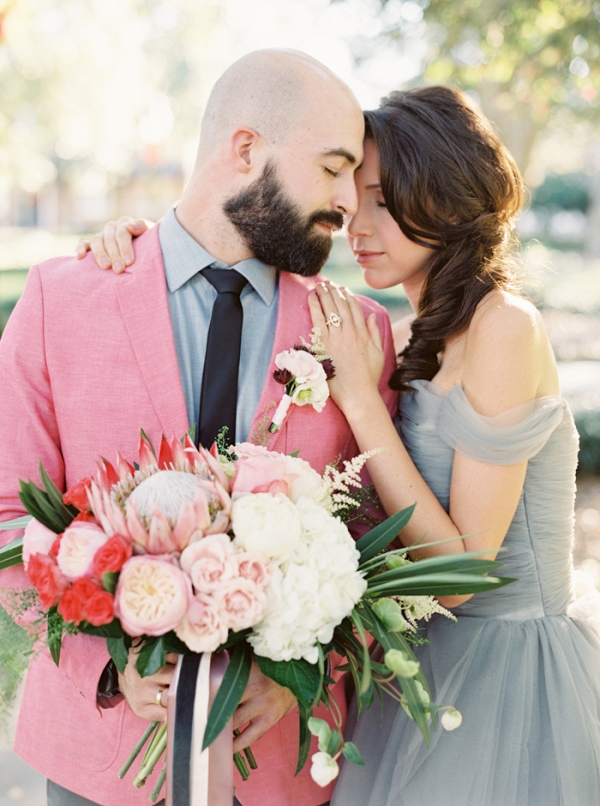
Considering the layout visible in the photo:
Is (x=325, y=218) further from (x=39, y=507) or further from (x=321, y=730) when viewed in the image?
(x=321, y=730)

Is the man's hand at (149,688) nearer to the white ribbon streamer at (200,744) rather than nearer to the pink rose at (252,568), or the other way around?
the white ribbon streamer at (200,744)

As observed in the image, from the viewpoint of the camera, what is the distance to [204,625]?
1477 millimetres

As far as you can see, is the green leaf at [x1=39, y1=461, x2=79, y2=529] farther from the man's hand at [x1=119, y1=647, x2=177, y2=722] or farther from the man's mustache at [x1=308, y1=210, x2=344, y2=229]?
the man's mustache at [x1=308, y1=210, x2=344, y2=229]

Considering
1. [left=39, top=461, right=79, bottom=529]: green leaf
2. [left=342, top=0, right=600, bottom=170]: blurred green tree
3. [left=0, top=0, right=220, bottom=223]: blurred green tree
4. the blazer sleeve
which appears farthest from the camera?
[left=0, top=0, right=220, bottom=223]: blurred green tree

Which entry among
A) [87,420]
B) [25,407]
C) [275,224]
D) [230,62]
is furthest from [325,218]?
[230,62]

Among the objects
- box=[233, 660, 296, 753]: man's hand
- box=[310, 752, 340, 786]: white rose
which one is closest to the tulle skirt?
box=[233, 660, 296, 753]: man's hand

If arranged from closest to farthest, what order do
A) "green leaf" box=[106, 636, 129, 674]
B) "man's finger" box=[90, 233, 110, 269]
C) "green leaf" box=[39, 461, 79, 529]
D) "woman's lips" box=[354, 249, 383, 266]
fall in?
"green leaf" box=[106, 636, 129, 674] < "green leaf" box=[39, 461, 79, 529] < "man's finger" box=[90, 233, 110, 269] < "woman's lips" box=[354, 249, 383, 266]

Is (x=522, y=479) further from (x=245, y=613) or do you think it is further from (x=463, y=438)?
(x=245, y=613)

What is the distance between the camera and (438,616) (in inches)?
95.3

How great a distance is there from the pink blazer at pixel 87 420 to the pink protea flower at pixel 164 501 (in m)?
0.44

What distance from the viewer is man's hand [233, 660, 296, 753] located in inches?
68.9

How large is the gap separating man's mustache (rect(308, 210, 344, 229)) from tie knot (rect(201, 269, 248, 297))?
0.91ft

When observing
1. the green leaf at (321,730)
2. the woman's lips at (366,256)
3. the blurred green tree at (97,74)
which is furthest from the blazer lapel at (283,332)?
the blurred green tree at (97,74)

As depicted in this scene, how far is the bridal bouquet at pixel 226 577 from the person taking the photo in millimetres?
1438
